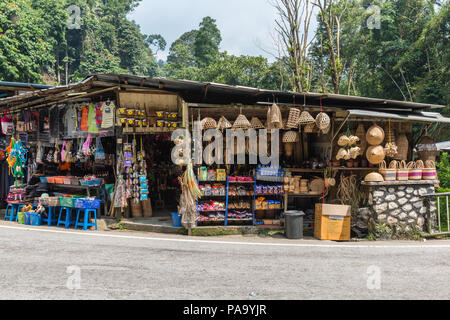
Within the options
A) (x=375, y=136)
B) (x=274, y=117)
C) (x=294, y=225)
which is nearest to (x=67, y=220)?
(x=294, y=225)

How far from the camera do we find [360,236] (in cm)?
966

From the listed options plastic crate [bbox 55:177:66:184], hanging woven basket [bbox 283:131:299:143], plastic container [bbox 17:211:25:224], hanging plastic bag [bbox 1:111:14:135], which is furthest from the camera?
hanging plastic bag [bbox 1:111:14:135]

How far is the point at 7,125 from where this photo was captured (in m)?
13.6

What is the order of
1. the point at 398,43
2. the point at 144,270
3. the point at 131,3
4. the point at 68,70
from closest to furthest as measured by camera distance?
1. the point at 144,270
2. the point at 398,43
3. the point at 68,70
4. the point at 131,3

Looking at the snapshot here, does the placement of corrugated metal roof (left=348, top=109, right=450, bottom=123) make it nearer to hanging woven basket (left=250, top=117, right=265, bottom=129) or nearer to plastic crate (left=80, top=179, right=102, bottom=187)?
hanging woven basket (left=250, top=117, right=265, bottom=129)

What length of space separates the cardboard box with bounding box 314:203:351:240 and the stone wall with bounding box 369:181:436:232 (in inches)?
29.5

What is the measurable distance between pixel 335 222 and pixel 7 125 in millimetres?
12598

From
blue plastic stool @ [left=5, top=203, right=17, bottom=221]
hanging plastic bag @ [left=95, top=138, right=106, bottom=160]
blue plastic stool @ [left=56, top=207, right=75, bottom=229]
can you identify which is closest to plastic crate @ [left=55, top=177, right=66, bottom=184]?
blue plastic stool @ [left=56, top=207, right=75, bottom=229]

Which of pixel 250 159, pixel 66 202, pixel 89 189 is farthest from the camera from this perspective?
pixel 89 189

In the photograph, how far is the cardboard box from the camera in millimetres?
9422

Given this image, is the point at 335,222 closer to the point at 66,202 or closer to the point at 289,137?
the point at 289,137

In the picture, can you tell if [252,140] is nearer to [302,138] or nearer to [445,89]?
[302,138]
